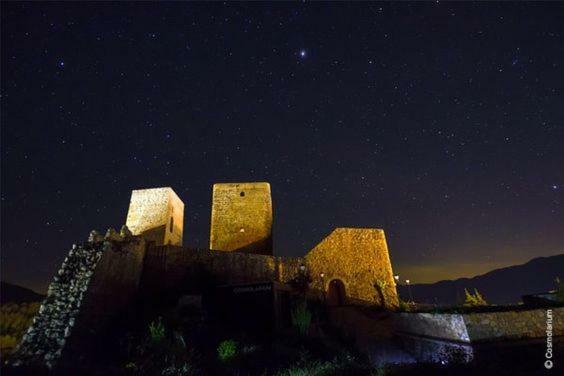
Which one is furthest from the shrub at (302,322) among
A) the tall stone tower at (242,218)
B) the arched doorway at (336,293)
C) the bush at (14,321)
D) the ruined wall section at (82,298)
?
the tall stone tower at (242,218)

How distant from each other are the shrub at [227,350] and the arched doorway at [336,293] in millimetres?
8891

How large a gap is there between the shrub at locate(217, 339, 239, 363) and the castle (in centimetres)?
216

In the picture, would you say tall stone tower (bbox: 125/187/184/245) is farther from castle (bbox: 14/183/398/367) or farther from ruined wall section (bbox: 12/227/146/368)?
ruined wall section (bbox: 12/227/146/368)

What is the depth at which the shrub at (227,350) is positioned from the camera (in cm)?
874

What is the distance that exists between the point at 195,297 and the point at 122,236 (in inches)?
139

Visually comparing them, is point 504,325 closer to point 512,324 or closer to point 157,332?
point 512,324

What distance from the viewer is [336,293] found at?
Answer: 1766cm

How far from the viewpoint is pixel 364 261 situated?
18234 millimetres

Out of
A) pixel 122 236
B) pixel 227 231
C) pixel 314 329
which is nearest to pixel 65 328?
pixel 122 236

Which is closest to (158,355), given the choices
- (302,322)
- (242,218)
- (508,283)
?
(302,322)

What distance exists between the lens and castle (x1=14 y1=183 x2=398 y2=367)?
9.16m

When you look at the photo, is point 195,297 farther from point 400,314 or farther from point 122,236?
point 400,314

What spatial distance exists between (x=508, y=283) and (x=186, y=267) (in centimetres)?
15552

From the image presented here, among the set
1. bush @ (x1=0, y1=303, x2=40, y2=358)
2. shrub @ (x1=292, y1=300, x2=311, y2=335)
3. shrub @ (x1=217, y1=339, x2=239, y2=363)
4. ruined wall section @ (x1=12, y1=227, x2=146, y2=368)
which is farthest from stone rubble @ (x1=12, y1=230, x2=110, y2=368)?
shrub @ (x1=292, y1=300, x2=311, y2=335)
